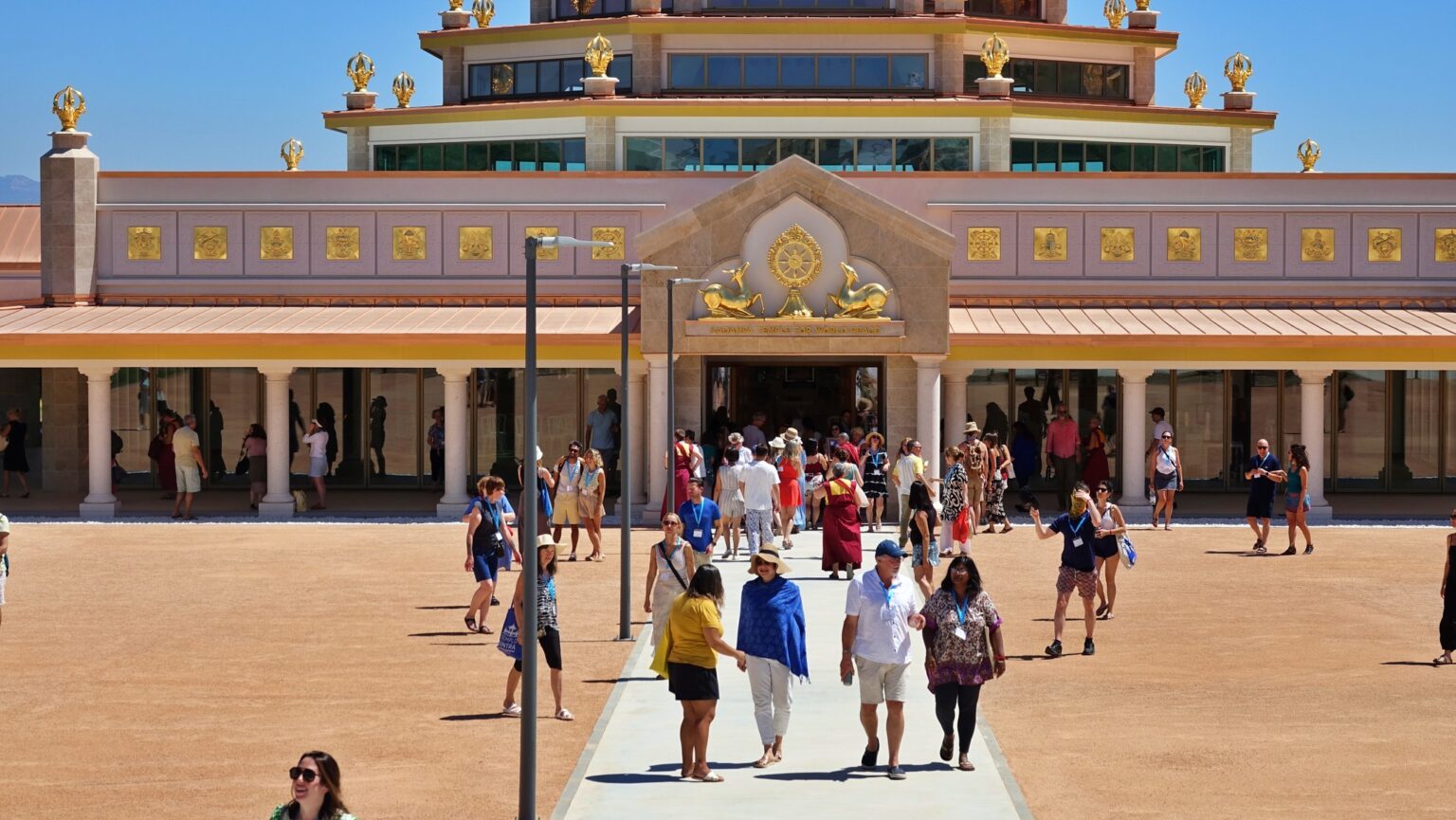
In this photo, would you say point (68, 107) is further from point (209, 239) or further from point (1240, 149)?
point (1240, 149)

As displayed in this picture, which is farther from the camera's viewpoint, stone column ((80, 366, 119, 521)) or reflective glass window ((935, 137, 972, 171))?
reflective glass window ((935, 137, 972, 171))

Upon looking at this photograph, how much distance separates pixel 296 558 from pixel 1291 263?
20.6m

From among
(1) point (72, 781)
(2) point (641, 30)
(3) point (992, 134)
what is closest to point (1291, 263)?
(3) point (992, 134)

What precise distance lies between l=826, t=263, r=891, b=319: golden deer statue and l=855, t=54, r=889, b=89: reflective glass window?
34.5 feet

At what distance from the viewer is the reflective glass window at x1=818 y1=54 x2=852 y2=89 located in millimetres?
44188

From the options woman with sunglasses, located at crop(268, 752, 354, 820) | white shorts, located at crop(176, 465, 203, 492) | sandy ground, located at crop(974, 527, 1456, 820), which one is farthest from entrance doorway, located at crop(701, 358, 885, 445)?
woman with sunglasses, located at crop(268, 752, 354, 820)

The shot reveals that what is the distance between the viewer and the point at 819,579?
25.2 metres

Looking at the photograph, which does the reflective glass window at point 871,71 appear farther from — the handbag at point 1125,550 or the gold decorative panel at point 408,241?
the handbag at point 1125,550

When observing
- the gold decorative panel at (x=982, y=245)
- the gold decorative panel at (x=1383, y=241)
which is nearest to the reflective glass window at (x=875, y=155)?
the gold decorative panel at (x=982, y=245)

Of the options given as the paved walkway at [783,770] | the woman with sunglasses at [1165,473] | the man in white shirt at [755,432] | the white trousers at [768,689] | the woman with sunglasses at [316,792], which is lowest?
the paved walkway at [783,770]

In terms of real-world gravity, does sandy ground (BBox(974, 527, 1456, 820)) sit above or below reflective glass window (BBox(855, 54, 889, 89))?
below

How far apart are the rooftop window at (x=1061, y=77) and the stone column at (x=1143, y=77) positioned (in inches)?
8.2

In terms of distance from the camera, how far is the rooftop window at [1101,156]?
1731 inches

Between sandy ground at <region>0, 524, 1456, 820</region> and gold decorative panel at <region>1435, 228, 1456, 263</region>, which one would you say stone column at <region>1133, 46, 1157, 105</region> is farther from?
sandy ground at <region>0, 524, 1456, 820</region>
